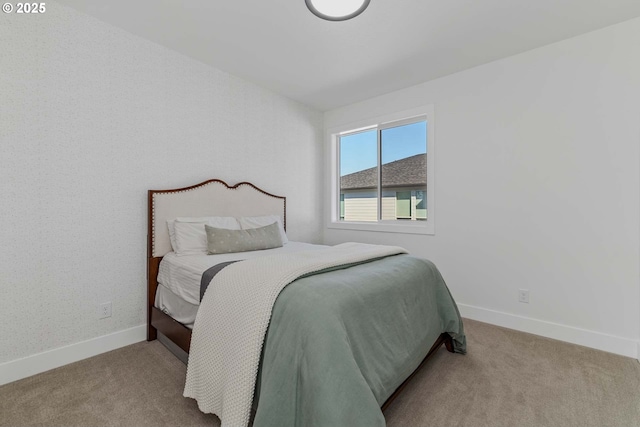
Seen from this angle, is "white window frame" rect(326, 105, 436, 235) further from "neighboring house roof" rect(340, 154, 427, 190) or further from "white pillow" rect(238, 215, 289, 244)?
"white pillow" rect(238, 215, 289, 244)

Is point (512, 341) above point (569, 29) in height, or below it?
below

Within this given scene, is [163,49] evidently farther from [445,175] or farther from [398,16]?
[445,175]

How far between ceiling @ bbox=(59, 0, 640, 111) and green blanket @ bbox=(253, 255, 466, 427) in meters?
1.84

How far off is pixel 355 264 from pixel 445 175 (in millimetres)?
1791

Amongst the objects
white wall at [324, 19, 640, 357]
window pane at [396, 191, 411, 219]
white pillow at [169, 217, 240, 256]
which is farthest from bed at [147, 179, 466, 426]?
window pane at [396, 191, 411, 219]

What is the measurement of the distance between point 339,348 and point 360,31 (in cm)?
226

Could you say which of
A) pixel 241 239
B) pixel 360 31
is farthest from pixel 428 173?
pixel 241 239

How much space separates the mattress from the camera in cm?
185

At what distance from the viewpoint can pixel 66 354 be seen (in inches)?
77.7

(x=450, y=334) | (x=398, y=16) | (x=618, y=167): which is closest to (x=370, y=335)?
(x=450, y=334)

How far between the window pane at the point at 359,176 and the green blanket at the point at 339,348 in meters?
2.19

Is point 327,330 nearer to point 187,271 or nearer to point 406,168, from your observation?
point 187,271

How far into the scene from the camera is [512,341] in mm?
2324

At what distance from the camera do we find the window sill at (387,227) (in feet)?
10.3
